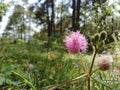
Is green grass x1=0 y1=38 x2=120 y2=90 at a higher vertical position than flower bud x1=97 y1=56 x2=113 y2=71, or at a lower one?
lower

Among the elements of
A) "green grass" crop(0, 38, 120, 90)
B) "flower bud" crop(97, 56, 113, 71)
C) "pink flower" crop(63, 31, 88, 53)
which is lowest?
"green grass" crop(0, 38, 120, 90)

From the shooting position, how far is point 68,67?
1929mm

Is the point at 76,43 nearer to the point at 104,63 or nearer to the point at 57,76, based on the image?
the point at 104,63

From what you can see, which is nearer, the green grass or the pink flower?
the pink flower

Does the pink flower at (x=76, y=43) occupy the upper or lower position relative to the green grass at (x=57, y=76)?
upper

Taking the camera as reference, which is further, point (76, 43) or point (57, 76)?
point (57, 76)

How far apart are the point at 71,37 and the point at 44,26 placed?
41467 millimetres

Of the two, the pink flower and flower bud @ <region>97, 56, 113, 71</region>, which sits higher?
the pink flower

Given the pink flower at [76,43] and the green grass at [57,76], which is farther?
the green grass at [57,76]

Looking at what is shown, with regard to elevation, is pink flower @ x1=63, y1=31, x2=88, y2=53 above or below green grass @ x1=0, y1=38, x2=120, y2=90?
above

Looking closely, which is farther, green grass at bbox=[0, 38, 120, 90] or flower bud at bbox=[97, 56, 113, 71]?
green grass at bbox=[0, 38, 120, 90]

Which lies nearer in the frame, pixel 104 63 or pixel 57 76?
pixel 104 63

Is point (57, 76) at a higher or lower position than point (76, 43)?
lower

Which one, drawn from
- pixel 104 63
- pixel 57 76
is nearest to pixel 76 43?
pixel 104 63
